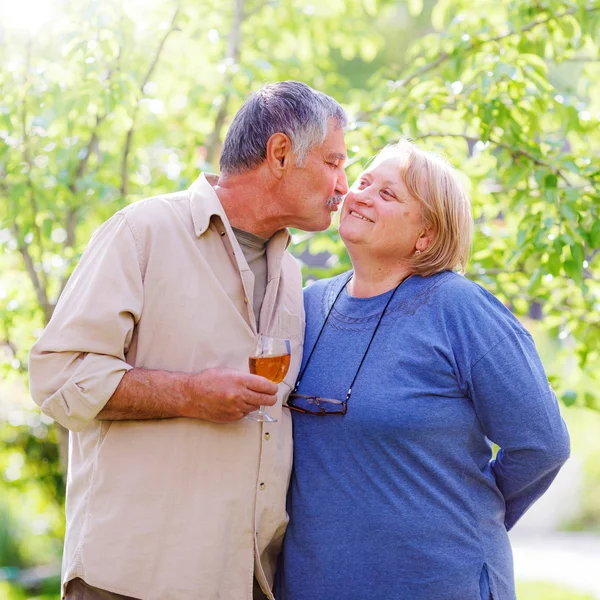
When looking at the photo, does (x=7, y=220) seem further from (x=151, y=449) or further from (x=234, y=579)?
(x=234, y=579)

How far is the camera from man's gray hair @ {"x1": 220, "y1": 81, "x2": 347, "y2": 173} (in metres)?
2.57

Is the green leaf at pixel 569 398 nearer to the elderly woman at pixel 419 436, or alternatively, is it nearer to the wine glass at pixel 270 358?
the elderly woman at pixel 419 436

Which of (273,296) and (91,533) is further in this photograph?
(273,296)

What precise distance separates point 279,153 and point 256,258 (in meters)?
0.35

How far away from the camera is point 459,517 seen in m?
2.31

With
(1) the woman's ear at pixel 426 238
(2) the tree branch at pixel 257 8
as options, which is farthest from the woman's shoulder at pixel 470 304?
(2) the tree branch at pixel 257 8

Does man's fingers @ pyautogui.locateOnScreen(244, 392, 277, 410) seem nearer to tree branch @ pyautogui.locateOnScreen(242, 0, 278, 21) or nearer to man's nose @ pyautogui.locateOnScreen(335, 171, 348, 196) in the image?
man's nose @ pyautogui.locateOnScreen(335, 171, 348, 196)

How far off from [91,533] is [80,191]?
1952 millimetres

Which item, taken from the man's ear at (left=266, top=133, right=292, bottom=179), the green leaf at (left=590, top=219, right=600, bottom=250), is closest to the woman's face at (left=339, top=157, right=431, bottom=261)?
the man's ear at (left=266, top=133, right=292, bottom=179)

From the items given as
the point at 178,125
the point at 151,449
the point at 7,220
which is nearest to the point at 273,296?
the point at 151,449

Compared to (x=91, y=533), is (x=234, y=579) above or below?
below

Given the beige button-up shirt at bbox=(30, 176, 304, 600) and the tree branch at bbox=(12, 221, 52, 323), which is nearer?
the beige button-up shirt at bbox=(30, 176, 304, 600)

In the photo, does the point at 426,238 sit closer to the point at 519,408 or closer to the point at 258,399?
the point at 519,408

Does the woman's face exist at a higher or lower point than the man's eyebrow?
lower
